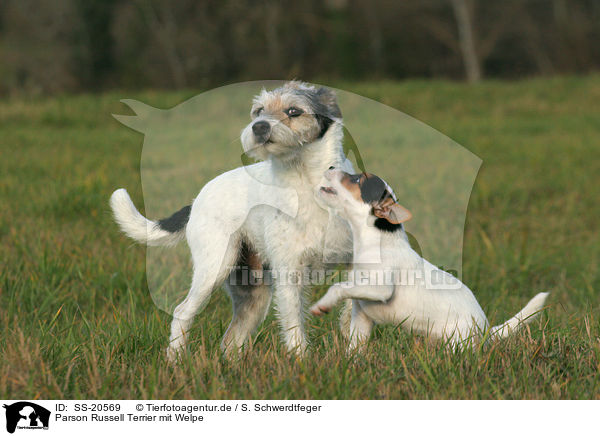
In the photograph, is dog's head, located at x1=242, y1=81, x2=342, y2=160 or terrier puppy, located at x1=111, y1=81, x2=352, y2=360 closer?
dog's head, located at x1=242, y1=81, x2=342, y2=160

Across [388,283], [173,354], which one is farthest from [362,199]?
[173,354]

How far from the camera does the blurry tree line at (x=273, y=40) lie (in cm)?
2814

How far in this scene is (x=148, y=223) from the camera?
4438 mm

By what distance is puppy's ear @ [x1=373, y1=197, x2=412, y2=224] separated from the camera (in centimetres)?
367

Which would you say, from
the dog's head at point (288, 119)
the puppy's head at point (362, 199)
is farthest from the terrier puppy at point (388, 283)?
the dog's head at point (288, 119)

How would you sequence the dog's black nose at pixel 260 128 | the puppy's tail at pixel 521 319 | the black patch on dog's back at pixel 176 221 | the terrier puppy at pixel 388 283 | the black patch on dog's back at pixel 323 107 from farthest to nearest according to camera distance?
the black patch on dog's back at pixel 176 221
the puppy's tail at pixel 521 319
the black patch on dog's back at pixel 323 107
the terrier puppy at pixel 388 283
the dog's black nose at pixel 260 128

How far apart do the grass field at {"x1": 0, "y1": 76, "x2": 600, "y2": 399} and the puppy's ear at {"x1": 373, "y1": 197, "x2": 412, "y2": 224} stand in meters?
0.69

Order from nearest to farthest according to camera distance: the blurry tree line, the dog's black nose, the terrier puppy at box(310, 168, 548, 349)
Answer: the dog's black nose < the terrier puppy at box(310, 168, 548, 349) < the blurry tree line

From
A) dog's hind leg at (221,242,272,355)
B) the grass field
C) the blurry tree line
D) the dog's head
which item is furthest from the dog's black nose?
the blurry tree line

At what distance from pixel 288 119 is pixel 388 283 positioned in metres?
1.01

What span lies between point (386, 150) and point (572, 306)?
2018 mm
